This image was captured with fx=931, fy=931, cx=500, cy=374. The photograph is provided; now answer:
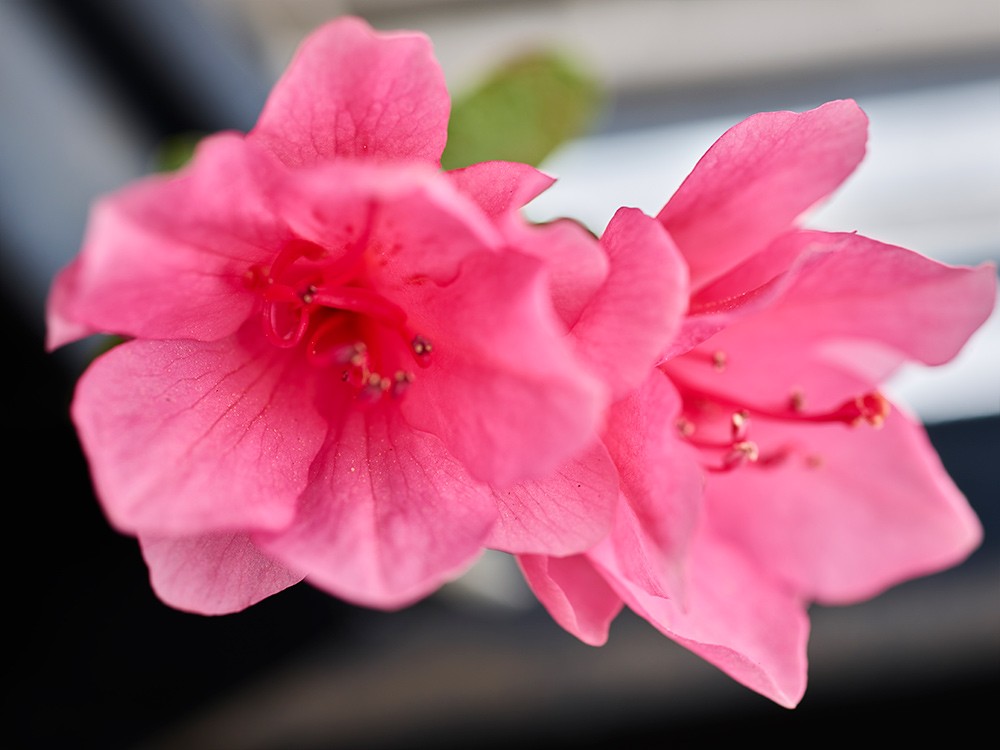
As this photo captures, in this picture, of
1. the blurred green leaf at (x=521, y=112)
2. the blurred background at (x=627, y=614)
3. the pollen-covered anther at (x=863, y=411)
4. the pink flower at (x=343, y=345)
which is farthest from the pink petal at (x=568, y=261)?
the blurred background at (x=627, y=614)

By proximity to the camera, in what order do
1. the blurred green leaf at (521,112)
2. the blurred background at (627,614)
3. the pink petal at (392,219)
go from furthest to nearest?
the blurred background at (627,614) → the blurred green leaf at (521,112) → the pink petal at (392,219)

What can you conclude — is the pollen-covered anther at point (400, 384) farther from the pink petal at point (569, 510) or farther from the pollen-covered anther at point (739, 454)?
the pollen-covered anther at point (739, 454)

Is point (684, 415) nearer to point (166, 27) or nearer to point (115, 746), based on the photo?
point (166, 27)

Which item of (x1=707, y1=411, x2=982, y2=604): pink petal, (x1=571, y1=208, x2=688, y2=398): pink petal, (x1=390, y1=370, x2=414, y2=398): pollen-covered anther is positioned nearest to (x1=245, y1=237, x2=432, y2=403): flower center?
(x1=390, y1=370, x2=414, y2=398): pollen-covered anther

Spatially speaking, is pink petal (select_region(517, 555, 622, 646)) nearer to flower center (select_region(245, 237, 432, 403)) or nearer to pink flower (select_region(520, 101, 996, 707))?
pink flower (select_region(520, 101, 996, 707))

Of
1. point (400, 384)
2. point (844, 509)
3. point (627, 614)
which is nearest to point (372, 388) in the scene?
point (400, 384)

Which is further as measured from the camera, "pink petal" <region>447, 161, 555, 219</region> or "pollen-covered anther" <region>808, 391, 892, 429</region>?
"pollen-covered anther" <region>808, 391, 892, 429</region>

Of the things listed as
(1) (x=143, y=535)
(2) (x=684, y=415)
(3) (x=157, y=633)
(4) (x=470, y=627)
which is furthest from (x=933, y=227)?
(1) (x=143, y=535)
